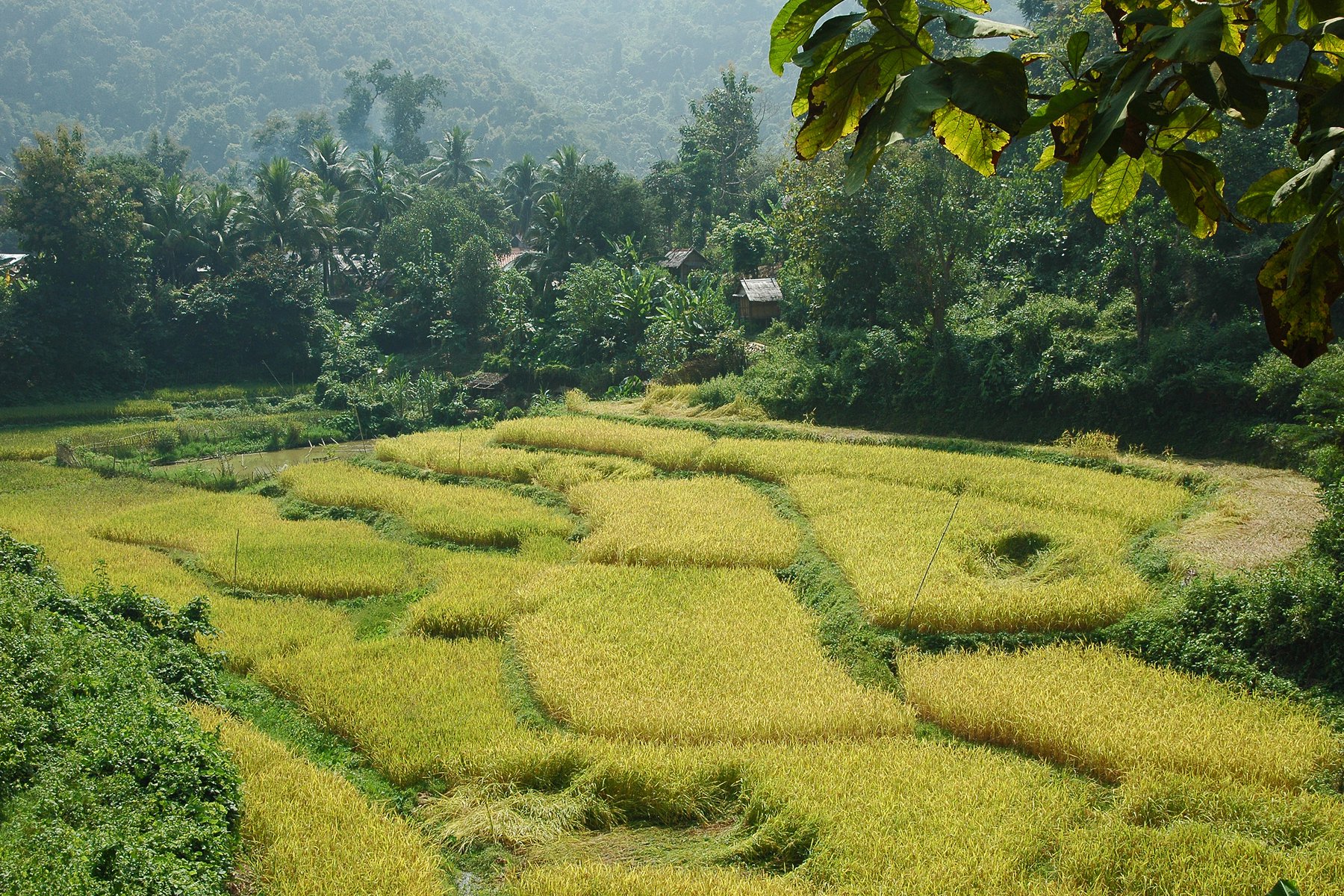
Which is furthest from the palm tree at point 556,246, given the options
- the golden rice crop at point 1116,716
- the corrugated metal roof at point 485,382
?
the golden rice crop at point 1116,716

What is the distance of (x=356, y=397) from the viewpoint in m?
19.9

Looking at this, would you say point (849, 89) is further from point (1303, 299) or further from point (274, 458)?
point (274, 458)

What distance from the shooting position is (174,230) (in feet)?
76.4

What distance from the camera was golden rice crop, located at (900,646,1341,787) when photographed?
17.1 ft

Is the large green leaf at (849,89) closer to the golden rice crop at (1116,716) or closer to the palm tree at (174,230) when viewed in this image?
the golden rice crop at (1116,716)

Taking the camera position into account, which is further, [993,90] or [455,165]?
[455,165]

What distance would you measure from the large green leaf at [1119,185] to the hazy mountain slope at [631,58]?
7434cm

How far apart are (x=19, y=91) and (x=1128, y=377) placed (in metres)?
78.3

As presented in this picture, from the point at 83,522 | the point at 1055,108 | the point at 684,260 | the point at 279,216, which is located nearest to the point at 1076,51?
the point at 1055,108

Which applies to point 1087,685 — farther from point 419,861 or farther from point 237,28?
point 237,28

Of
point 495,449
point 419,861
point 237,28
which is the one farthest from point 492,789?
point 237,28

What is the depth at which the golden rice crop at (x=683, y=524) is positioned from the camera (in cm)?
933

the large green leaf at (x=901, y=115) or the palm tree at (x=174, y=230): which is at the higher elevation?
the palm tree at (x=174, y=230)

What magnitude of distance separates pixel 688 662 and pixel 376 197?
2379cm
